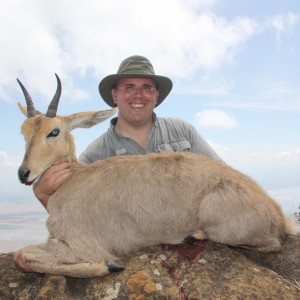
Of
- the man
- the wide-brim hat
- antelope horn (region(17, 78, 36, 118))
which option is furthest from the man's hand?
the wide-brim hat

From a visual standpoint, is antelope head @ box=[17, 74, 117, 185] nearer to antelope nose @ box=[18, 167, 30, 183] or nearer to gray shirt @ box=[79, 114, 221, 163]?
antelope nose @ box=[18, 167, 30, 183]

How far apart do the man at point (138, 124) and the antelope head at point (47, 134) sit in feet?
7.81

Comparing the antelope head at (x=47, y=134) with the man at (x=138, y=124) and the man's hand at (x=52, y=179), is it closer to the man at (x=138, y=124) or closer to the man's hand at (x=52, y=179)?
the man's hand at (x=52, y=179)

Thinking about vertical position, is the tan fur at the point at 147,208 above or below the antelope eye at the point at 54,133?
below

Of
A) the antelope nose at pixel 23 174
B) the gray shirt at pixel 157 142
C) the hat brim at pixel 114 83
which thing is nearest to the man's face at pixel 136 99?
the hat brim at pixel 114 83

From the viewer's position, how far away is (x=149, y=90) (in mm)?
10281

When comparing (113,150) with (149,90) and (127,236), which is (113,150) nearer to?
(149,90)

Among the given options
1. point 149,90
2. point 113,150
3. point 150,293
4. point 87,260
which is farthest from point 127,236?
point 149,90

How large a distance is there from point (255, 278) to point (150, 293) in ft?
5.17

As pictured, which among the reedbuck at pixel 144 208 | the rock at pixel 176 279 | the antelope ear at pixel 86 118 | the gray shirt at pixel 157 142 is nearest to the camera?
the rock at pixel 176 279

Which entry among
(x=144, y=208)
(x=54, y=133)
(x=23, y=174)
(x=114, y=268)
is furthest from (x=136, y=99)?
(x=114, y=268)

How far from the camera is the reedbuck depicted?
6.34 metres

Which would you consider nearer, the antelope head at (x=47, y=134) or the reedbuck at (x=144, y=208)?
the reedbuck at (x=144, y=208)

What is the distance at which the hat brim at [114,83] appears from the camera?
32.7ft
